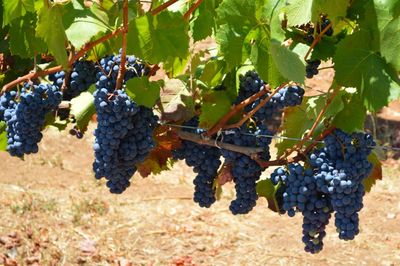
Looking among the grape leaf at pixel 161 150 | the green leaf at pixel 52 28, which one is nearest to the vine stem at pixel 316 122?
the grape leaf at pixel 161 150

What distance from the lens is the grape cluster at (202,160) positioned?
2.05 m

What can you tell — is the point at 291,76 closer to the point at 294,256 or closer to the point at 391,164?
the point at 294,256

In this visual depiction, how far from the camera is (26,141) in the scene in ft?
6.58

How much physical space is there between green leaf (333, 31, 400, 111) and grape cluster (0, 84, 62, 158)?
0.85m

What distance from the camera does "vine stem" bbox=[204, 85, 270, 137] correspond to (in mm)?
1863

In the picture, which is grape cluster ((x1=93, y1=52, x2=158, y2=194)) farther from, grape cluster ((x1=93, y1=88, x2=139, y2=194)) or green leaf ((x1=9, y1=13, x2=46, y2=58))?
green leaf ((x1=9, y1=13, x2=46, y2=58))

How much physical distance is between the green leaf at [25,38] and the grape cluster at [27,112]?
11 cm

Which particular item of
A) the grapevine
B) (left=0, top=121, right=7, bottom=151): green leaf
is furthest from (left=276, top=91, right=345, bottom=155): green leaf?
(left=0, top=121, right=7, bottom=151): green leaf

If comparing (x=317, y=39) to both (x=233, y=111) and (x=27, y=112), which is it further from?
(x=27, y=112)

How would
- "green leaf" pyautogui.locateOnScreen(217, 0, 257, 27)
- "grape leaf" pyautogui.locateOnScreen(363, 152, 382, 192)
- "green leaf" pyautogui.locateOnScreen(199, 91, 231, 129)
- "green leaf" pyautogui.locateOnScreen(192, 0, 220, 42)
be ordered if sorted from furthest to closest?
"grape leaf" pyautogui.locateOnScreen(363, 152, 382, 192) → "green leaf" pyautogui.locateOnScreen(199, 91, 231, 129) → "green leaf" pyautogui.locateOnScreen(192, 0, 220, 42) → "green leaf" pyautogui.locateOnScreen(217, 0, 257, 27)

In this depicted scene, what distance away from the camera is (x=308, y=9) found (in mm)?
1483

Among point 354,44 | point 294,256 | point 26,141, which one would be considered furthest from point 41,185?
point 354,44

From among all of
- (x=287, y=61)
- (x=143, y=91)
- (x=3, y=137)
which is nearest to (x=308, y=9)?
(x=287, y=61)

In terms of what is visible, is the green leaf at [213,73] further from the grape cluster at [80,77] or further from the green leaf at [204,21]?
the grape cluster at [80,77]
